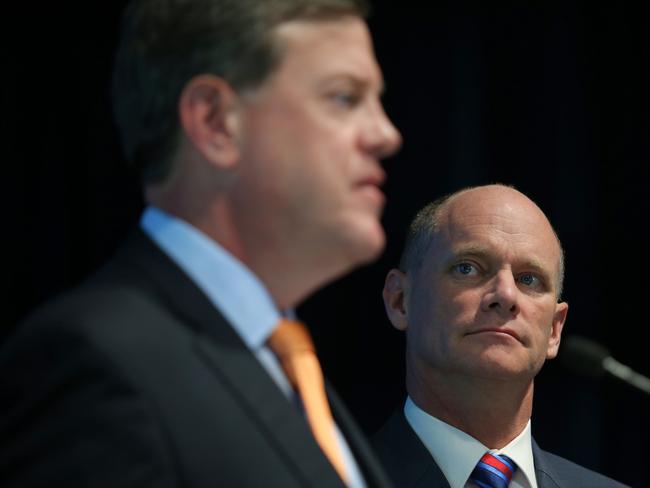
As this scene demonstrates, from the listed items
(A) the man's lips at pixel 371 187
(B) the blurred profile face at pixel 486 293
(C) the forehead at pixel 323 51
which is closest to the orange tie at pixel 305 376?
(A) the man's lips at pixel 371 187

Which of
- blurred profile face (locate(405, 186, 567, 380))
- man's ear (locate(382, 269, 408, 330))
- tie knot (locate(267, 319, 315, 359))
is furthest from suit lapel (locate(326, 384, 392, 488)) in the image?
man's ear (locate(382, 269, 408, 330))

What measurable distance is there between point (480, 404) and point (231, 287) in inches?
45.1

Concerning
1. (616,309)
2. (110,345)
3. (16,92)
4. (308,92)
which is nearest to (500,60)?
(616,309)

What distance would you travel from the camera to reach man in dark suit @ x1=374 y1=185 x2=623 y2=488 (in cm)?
233

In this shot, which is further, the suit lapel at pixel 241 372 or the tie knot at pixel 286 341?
the tie knot at pixel 286 341

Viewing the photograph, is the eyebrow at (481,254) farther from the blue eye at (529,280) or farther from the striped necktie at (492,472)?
the striped necktie at (492,472)

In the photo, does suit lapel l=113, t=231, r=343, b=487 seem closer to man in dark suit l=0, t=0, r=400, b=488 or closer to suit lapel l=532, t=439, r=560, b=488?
man in dark suit l=0, t=0, r=400, b=488

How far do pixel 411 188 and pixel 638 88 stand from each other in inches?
33.6

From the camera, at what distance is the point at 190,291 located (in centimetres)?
131

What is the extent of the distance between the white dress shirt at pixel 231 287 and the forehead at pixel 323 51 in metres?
0.22

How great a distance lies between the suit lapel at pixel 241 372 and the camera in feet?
4.03

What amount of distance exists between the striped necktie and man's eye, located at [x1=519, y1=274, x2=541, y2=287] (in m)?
0.37

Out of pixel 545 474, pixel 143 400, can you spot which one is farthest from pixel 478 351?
pixel 143 400

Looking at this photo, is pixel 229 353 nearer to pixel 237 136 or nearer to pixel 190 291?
pixel 190 291
